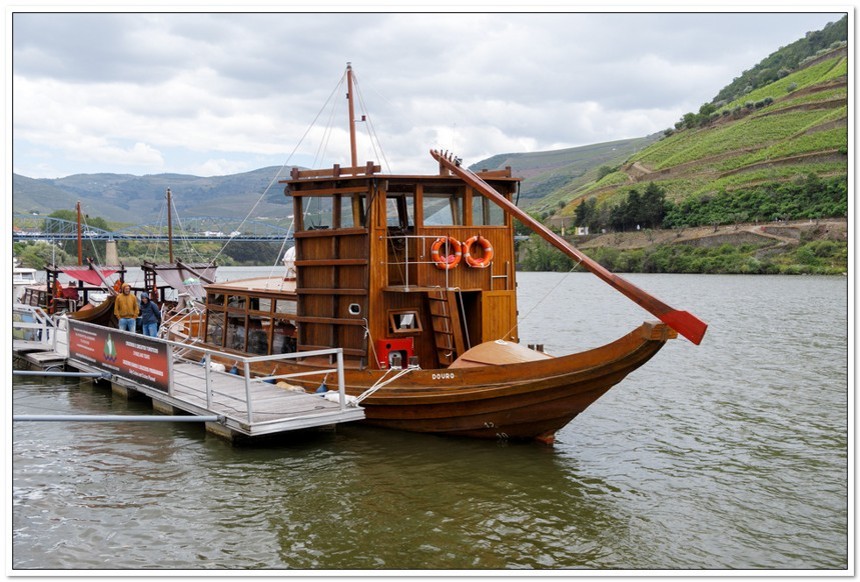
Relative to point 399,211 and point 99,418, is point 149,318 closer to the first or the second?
point 399,211

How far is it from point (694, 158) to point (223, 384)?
121918 mm

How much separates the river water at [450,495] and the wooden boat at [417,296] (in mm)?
795

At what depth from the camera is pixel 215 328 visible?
18.6 m

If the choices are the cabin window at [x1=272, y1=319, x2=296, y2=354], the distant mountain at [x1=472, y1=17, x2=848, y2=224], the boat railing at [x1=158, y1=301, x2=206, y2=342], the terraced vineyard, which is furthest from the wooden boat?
the terraced vineyard

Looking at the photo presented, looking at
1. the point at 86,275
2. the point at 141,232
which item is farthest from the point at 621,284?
the point at 141,232

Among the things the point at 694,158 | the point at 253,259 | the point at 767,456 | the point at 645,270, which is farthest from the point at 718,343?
the point at 694,158

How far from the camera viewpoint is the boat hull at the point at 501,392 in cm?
1167

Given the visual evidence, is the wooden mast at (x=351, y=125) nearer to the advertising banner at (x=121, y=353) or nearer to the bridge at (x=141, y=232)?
the advertising banner at (x=121, y=353)

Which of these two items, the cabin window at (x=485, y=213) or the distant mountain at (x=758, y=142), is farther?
the distant mountain at (x=758, y=142)

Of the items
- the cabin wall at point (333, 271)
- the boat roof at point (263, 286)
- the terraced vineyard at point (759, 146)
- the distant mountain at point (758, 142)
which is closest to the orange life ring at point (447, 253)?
the cabin wall at point (333, 271)

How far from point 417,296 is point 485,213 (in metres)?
2.20

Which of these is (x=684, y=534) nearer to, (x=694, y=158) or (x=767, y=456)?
(x=767, y=456)

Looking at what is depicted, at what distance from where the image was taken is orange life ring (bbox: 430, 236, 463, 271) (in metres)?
14.2

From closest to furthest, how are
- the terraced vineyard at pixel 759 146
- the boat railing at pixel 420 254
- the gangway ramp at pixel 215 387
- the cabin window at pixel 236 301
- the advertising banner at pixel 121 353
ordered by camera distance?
the gangway ramp at pixel 215 387 → the boat railing at pixel 420 254 → the advertising banner at pixel 121 353 → the cabin window at pixel 236 301 → the terraced vineyard at pixel 759 146
